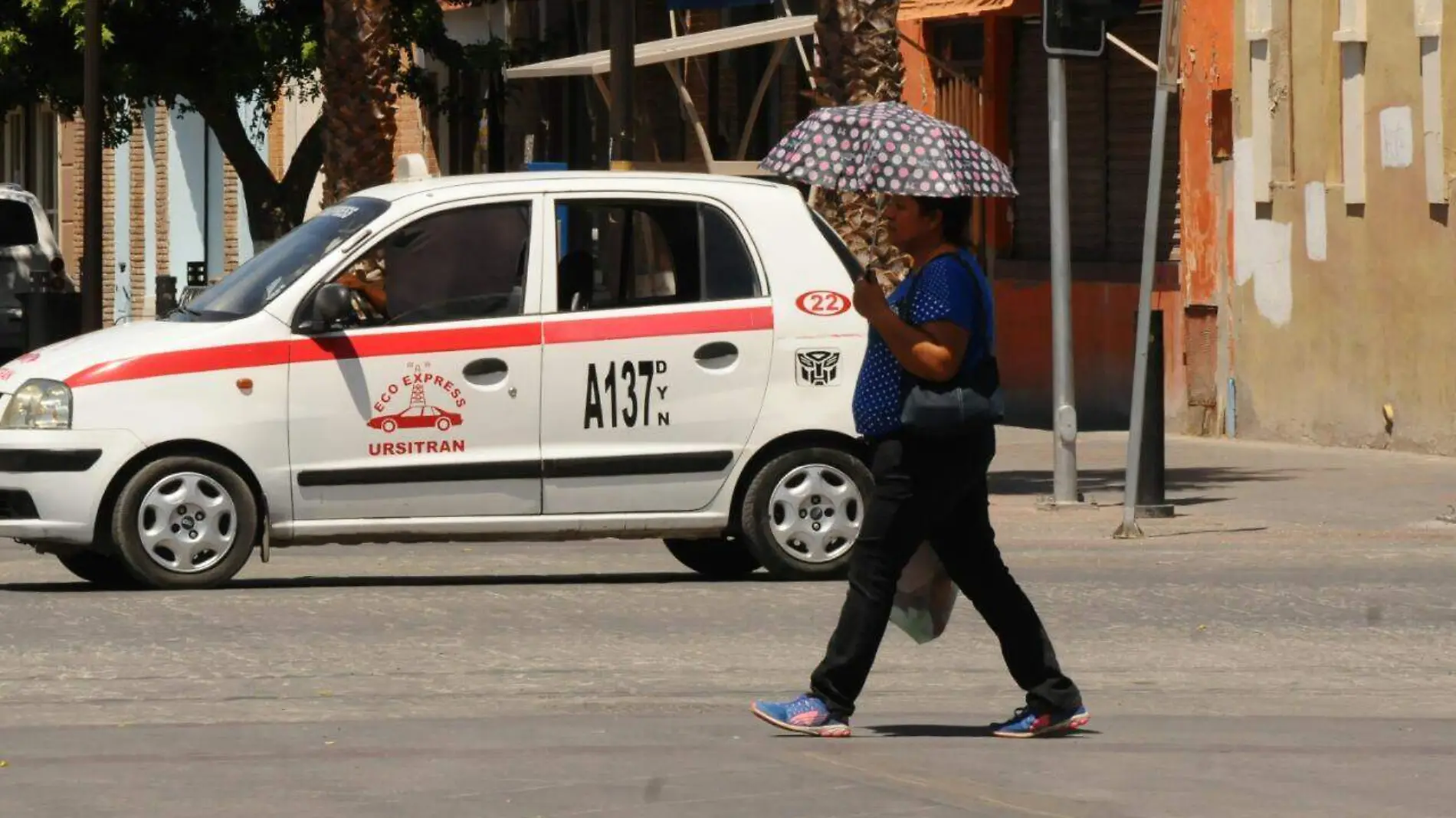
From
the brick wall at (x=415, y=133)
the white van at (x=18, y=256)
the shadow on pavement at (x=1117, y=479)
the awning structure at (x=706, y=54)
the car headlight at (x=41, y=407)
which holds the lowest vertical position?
the shadow on pavement at (x=1117, y=479)

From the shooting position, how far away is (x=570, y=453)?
495 inches

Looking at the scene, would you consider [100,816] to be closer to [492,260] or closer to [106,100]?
[492,260]

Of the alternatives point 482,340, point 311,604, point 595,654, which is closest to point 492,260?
point 482,340

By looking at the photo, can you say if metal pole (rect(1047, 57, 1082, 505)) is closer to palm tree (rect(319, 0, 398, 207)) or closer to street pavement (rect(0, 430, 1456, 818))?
street pavement (rect(0, 430, 1456, 818))

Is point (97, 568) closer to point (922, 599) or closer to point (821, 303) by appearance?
point (821, 303)

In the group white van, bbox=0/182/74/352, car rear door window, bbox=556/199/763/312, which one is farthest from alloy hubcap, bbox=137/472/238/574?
white van, bbox=0/182/74/352

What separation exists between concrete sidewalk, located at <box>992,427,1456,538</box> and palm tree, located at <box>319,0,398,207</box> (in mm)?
6136

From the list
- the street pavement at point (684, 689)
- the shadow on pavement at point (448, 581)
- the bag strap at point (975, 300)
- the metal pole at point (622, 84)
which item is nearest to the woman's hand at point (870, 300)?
the bag strap at point (975, 300)

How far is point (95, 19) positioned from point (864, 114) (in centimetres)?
1959

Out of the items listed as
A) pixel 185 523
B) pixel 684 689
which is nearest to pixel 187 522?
pixel 185 523

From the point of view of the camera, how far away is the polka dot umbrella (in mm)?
8375

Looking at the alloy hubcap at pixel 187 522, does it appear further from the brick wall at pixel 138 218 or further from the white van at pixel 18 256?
the brick wall at pixel 138 218

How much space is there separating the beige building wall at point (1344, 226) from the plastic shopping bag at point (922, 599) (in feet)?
40.5

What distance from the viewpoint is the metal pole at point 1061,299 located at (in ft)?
55.0
